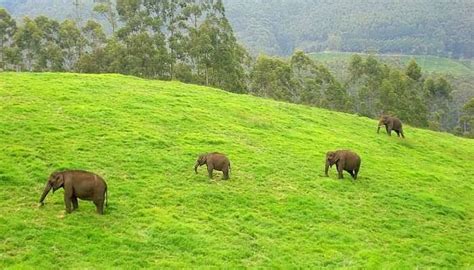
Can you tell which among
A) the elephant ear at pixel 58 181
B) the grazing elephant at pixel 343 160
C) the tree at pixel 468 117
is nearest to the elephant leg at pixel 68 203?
the elephant ear at pixel 58 181

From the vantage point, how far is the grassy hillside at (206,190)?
680 inches

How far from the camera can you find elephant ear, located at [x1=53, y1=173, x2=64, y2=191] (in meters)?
18.2

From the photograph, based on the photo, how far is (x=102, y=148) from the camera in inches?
1041

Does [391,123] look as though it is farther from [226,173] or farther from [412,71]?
[412,71]

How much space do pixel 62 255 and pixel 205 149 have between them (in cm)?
1377

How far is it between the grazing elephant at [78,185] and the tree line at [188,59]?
2100 inches

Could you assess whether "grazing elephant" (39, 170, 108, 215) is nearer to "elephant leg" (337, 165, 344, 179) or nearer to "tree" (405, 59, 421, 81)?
"elephant leg" (337, 165, 344, 179)

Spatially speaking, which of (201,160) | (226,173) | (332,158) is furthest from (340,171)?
(201,160)

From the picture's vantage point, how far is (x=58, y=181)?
716 inches

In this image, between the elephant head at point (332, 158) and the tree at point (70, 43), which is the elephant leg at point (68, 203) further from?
the tree at point (70, 43)

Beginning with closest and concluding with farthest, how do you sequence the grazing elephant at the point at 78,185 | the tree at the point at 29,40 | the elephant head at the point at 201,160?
the grazing elephant at the point at 78,185 < the elephant head at the point at 201,160 < the tree at the point at 29,40

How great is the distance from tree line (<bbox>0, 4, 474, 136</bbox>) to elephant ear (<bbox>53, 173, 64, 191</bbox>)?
53.3 meters

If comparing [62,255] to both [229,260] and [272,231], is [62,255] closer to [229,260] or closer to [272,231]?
[229,260]

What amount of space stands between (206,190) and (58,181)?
649cm
